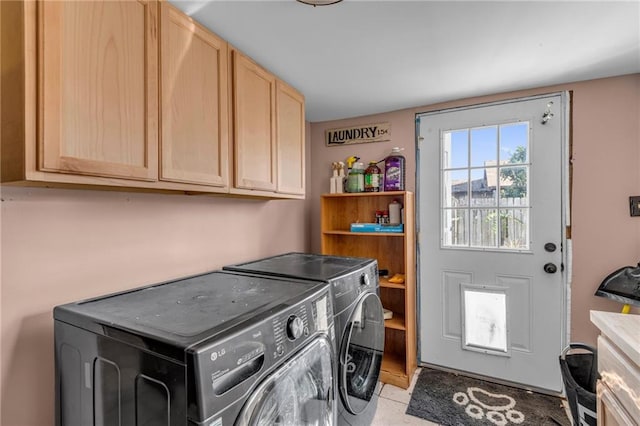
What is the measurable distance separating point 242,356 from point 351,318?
2.67 ft

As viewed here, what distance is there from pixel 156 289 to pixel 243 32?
1255mm

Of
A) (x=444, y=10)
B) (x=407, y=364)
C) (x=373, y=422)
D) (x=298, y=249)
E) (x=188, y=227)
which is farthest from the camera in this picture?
(x=298, y=249)

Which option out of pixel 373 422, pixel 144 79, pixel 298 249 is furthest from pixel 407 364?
pixel 144 79

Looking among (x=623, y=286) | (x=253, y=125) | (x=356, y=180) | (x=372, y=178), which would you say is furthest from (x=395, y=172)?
(x=623, y=286)

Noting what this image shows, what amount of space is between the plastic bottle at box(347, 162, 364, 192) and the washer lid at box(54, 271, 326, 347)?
136cm

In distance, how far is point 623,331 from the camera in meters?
0.96

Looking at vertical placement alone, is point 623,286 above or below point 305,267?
below

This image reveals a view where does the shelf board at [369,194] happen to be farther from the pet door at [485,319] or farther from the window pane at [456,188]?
the pet door at [485,319]

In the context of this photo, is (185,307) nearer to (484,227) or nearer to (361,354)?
(361,354)

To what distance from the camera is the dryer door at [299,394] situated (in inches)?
33.9

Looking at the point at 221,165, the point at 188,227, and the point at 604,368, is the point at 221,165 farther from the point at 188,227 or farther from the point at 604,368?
the point at 604,368

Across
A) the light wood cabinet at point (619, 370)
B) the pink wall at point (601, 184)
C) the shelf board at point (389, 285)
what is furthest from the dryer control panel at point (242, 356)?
the pink wall at point (601, 184)

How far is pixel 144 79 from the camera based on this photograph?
1076 mm

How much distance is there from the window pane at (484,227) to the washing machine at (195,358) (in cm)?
165
